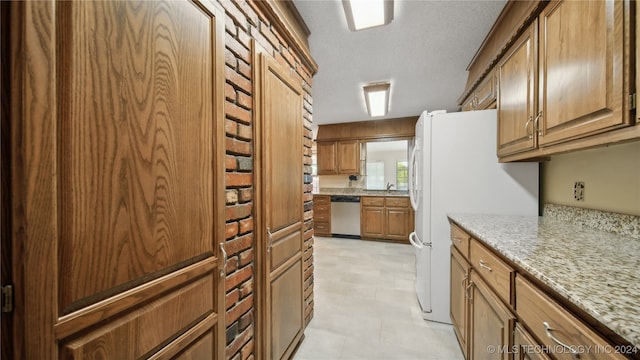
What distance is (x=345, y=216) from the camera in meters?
4.90

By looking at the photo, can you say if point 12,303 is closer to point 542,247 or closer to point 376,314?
point 542,247

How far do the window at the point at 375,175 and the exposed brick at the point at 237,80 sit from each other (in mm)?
4123

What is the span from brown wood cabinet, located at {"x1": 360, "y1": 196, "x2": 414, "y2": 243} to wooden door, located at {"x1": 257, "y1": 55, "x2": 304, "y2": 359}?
308 cm

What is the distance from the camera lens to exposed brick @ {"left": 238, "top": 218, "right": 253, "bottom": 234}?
1.11 meters

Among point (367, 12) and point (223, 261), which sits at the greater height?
point (367, 12)

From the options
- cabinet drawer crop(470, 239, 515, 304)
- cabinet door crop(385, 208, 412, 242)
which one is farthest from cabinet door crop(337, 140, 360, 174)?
cabinet drawer crop(470, 239, 515, 304)

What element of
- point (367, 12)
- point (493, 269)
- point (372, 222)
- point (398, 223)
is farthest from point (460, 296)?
point (372, 222)

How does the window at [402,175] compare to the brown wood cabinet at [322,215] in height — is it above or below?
above

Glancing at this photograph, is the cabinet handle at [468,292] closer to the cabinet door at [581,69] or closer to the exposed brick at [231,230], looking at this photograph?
the cabinet door at [581,69]

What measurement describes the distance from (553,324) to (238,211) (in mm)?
1151

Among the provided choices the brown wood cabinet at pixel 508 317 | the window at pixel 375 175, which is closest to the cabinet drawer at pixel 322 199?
the window at pixel 375 175

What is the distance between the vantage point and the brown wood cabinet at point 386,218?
14.2ft

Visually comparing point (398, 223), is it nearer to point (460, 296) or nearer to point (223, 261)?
point (460, 296)

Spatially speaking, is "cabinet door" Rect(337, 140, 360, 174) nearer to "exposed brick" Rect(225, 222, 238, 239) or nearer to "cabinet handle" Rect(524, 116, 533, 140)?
"cabinet handle" Rect(524, 116, 533, 140)
